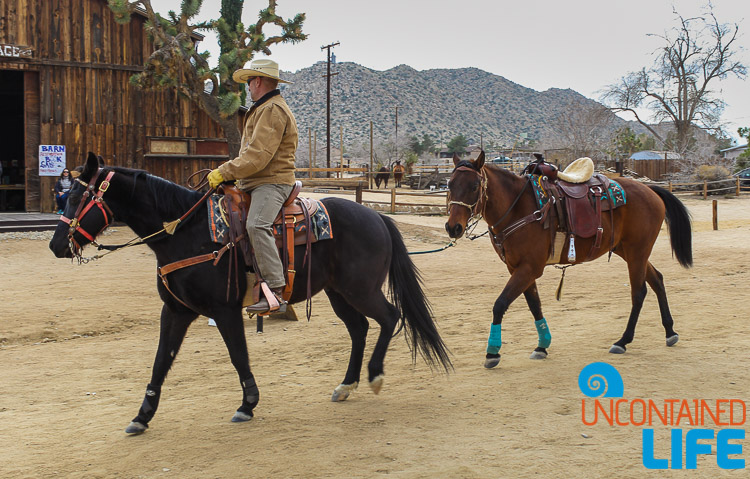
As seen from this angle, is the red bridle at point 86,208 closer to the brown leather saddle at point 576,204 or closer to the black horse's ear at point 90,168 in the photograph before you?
the black horse's ear at point 90,168

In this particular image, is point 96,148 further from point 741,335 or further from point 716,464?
point 716,464

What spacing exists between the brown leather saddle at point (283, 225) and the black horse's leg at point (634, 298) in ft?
11.8

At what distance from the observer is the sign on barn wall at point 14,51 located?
1738cm

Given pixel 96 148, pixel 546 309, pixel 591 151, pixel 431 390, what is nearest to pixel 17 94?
pixel 96 148

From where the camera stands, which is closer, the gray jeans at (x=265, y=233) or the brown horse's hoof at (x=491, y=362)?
the gray jeans at (x=265, y=233)

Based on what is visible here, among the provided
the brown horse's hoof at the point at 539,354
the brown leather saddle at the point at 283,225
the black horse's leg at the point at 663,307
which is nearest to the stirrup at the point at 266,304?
the brown leather saddle at the point at 283,225

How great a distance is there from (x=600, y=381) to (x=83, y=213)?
4.42 m

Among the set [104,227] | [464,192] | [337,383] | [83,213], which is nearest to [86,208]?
[83,213]

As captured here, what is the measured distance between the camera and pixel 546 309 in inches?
370

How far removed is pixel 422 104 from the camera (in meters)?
131

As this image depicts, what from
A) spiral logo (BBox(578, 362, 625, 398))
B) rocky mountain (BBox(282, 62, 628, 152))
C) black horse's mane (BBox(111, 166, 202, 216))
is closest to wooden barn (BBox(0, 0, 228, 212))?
black horse's mane (BBox(111, 166, 202, 216))

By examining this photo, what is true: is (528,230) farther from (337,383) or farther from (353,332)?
(337,383)

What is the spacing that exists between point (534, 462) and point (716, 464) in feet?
3.55

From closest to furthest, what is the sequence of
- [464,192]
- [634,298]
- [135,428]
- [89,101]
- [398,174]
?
[135,428] → [464,192] → [634,298] → [89,101] → [398,174]
